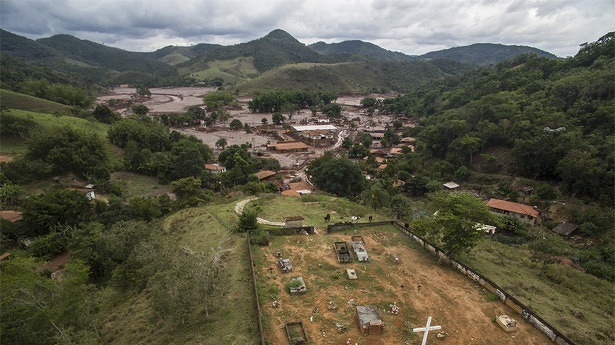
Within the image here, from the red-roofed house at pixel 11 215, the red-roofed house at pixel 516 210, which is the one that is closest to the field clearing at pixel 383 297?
the red-roofed house at pixel 516 210

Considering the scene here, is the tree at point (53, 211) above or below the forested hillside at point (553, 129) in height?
below

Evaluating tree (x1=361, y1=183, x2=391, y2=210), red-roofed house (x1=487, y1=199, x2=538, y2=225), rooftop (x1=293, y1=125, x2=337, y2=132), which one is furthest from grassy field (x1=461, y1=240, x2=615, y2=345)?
rooftop (x1=293, y1=125, x2=337, y2=132)

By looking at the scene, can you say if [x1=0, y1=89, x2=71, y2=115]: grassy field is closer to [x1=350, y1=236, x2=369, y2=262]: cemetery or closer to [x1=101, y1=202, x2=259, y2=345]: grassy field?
[x1=101, y1=202, x2=259, y2=345]: grassy field

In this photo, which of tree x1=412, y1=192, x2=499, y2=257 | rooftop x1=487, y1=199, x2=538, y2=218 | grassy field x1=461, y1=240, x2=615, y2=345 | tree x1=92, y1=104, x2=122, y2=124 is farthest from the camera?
tree x1=92, y1=104, x2=122, y2=124

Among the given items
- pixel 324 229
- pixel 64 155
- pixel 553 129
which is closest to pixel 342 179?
pixel 324 229

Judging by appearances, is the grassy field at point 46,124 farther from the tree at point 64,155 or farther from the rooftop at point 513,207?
the rooftop at point 513,207

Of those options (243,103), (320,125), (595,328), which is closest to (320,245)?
(595,328)

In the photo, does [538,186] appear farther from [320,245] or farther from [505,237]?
[320,245]
